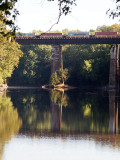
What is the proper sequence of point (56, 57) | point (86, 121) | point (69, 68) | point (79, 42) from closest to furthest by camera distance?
point (86, 121)
point (79, 42)
point (56, 57)
point (69, 68)

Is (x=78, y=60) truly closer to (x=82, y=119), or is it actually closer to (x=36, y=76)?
(x=36, y=76)

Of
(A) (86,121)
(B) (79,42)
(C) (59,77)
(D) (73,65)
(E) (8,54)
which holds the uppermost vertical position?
(B) (79,42)

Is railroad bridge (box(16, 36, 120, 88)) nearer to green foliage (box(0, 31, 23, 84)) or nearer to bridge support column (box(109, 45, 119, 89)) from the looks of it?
bridge support column (box(109, 45, 119, 89))

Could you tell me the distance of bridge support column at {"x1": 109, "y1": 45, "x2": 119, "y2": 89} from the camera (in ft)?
338

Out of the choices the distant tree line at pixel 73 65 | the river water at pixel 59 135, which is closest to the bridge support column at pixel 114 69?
the distant tree line at pixel 73 65

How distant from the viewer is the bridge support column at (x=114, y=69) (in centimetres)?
10288

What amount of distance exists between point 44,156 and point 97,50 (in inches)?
3917

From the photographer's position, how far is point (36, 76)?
431 ft

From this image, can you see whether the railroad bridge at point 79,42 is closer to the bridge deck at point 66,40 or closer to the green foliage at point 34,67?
the bridge deck at point 66,40

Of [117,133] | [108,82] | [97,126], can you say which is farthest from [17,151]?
[108,82]

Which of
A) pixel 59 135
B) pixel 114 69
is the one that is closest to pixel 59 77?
pixel 114 69

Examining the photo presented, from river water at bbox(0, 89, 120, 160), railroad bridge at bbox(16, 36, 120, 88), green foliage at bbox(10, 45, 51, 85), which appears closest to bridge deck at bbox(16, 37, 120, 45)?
railroad bridge at bbox(16, 36, 120, 88)

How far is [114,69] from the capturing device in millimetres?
103188

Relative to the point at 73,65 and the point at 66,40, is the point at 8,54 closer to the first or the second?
the point at 66,40
